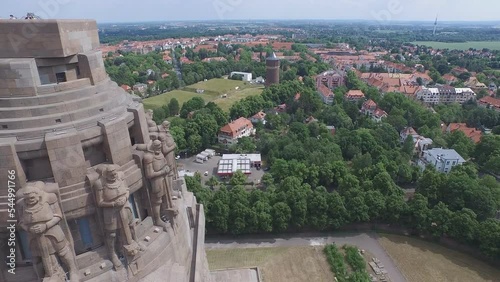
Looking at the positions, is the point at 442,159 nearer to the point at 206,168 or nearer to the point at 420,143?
the point at 420,143

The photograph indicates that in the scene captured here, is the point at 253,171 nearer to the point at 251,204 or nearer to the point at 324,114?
the point at 251,204

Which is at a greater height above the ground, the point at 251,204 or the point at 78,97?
the point at 78,97

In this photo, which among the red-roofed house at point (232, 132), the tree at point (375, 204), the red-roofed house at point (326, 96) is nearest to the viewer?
the tree at point (375, 204)

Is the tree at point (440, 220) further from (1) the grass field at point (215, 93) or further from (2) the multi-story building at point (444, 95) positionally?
(2) the multi-story building at point (444, 95)

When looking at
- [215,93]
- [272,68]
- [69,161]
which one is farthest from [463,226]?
[272,68]

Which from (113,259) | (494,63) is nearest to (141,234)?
(113,259)

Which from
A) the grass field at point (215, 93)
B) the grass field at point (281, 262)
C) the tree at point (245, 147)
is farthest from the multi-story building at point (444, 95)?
the grass field at point (281, 262)
